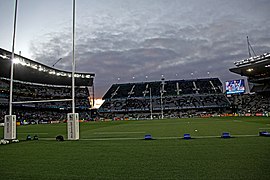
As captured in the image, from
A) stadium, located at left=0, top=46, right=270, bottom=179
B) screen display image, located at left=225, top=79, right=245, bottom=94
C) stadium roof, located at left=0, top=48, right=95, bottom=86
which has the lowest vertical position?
stadium, located at left=0, top=46, right=270, bottom=179

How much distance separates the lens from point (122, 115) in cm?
7044

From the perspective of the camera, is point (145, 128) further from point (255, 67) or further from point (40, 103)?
point (40, 103)

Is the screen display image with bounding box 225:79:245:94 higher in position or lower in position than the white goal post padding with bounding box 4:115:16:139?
higher

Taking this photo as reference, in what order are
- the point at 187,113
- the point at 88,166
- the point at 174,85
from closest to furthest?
the point at 88,166
the point at 187,113
the point at 174,85

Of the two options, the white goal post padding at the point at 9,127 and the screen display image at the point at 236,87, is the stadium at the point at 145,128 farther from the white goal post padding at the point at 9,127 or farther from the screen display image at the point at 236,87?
the white goal post padding at the point at 9,127

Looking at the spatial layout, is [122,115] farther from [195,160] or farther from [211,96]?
[195,160]

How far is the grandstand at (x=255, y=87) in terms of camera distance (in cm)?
4653

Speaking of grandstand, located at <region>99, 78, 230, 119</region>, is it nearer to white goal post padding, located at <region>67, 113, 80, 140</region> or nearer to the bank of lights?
the bank of lights

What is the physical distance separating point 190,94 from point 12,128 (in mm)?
65300

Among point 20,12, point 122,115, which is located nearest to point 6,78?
point 122,115

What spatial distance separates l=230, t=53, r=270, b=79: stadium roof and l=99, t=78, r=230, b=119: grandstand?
13.5 meters

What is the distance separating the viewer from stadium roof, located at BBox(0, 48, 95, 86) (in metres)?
37.6

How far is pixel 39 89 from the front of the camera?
205 ft

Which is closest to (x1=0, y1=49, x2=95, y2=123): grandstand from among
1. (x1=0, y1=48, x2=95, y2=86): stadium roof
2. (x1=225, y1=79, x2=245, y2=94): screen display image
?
(x1=0, y1=48, x2=95, y2=86): stadium roof
